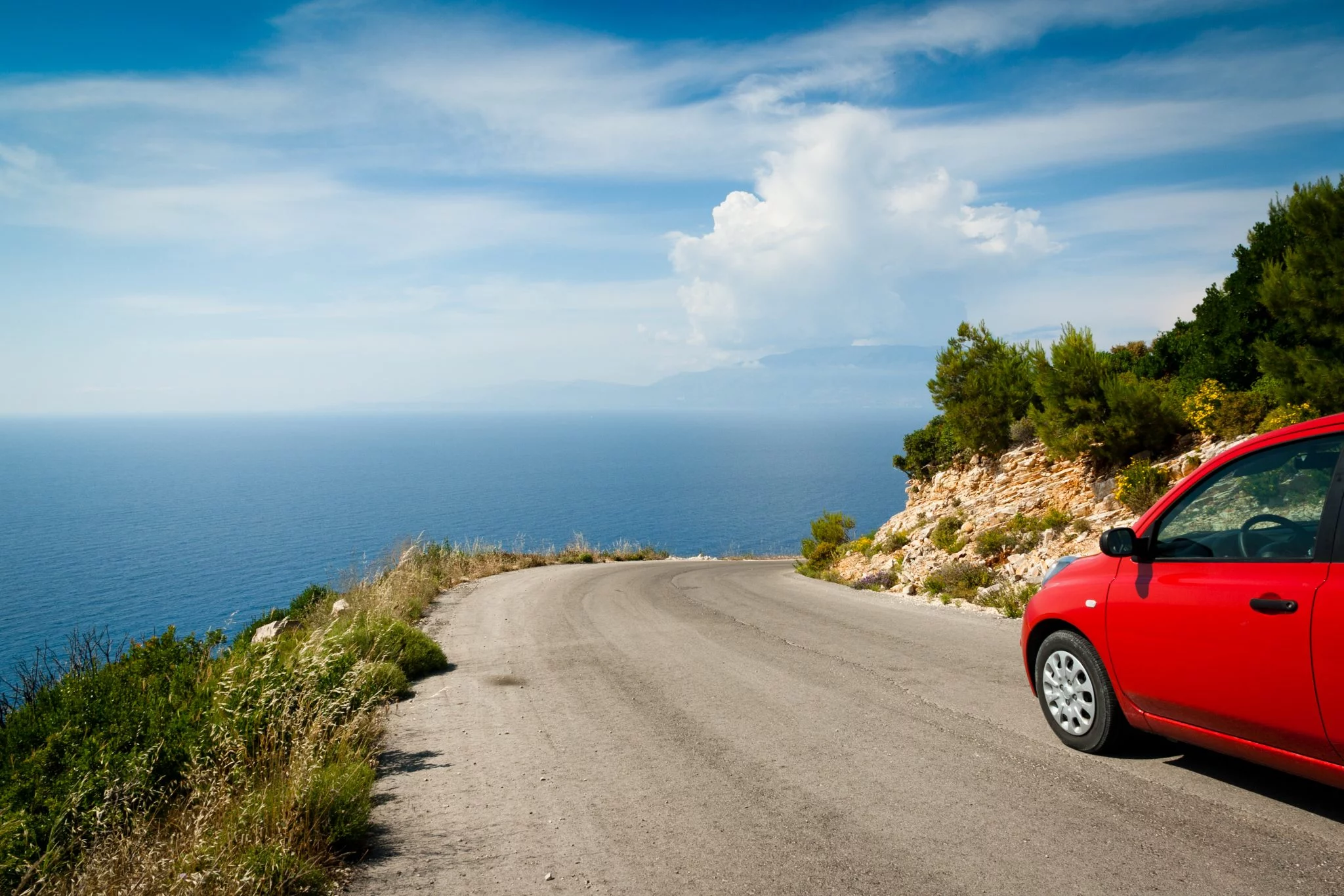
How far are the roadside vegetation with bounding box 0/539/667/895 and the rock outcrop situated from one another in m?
10.8

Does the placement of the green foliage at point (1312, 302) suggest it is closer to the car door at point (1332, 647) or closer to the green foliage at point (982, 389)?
the green foliage at point (982, 389)

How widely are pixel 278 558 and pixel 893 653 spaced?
203ft

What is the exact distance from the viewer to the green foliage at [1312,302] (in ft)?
38.8

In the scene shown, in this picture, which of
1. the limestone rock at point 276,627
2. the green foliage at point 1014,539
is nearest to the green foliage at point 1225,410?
the green foliage at point 1014,539

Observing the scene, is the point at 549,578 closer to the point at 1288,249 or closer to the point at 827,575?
the point at 827,575

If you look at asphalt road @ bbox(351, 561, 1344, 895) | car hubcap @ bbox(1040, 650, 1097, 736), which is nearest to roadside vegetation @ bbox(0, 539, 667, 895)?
asphalt road @ bbox(351, 561, 1344, 895)

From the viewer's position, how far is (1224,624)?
13.1ft

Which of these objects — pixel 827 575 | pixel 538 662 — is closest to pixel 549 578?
pixel 827 575

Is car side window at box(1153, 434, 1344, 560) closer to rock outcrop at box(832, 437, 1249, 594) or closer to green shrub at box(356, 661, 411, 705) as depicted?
green shrub at box(356, 661, 411, 705)

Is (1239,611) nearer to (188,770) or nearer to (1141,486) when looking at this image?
(188,770)

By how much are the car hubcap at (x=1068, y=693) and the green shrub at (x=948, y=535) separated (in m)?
11.0

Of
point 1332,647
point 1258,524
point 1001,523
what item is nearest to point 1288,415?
point 1001,523

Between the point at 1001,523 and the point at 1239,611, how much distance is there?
1261cm

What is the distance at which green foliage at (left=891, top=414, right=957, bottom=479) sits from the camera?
23.6m
